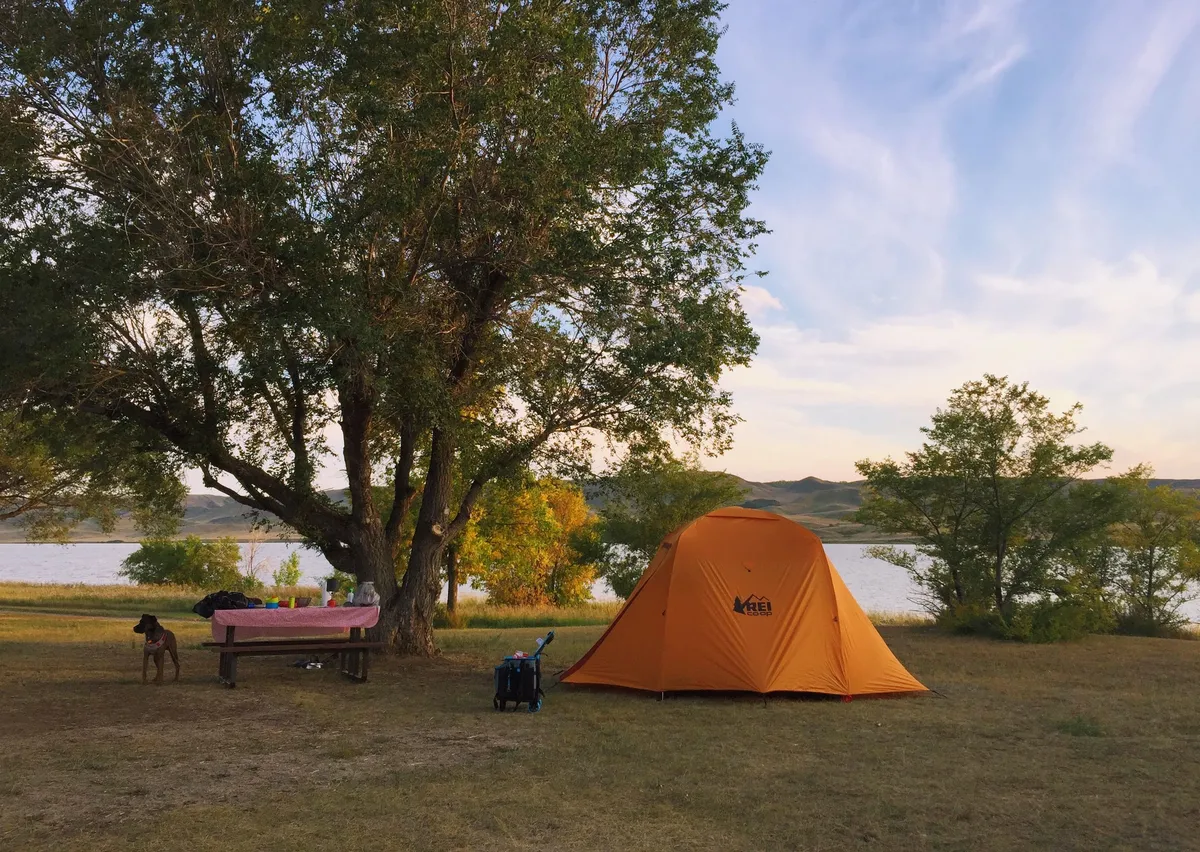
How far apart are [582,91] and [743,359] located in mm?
4531

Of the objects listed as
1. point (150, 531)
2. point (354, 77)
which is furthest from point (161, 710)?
point (150, 531)

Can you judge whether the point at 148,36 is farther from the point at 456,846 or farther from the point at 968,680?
the point at 968,680

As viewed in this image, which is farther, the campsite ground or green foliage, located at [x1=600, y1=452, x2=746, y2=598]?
green foliage, located at [x1=600, y1=452, x2=746, y2=598]

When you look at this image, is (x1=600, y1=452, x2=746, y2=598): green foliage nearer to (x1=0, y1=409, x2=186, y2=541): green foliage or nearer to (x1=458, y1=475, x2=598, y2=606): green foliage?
(x1=458, y1=475, x2=598, y2=606): green foliage

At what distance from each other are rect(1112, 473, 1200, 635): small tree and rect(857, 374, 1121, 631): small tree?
2.40 m

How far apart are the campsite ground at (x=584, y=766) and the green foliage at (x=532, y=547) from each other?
13.0m

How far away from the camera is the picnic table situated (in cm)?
1208

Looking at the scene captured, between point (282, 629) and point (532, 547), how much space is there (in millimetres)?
19072

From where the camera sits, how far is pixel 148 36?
1169cm

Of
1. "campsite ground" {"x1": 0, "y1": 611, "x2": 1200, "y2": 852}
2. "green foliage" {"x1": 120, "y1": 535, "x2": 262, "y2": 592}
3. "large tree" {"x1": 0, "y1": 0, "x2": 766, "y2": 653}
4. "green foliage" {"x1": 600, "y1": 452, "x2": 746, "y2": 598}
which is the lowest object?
"campsite ground" {"x1": 0, "y1": 611, "x2": 1200, "y2": 852}

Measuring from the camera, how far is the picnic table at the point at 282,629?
12.1m

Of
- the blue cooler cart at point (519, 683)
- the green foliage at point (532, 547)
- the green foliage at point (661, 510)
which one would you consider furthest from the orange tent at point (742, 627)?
the green foliage at point (661, 510)

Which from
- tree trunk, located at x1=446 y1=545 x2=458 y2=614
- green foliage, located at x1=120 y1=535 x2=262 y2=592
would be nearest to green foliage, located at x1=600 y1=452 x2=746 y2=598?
tree trunk, located at x1=446 y1=545 x2=458 y2=614

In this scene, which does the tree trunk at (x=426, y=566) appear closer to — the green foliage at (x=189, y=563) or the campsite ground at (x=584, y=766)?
the campsite ground at (x=584, y=766)
